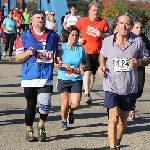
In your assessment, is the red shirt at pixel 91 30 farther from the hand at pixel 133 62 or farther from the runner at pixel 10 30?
the runner at pixel 10 30

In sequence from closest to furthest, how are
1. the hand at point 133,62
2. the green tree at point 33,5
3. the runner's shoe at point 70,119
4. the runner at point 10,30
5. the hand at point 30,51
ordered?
1. the hand at point 133,62
2. the hand at point 30,51
3. the runner's shoe at point 70,119
4. the runner at point 10,30
5. the green tree at point 33,5

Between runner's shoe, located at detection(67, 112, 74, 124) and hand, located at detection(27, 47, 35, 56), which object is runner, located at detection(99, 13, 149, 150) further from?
runner's shoe, located at detection(67, 112, 74, 124)

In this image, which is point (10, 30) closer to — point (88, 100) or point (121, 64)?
point (88, 100)

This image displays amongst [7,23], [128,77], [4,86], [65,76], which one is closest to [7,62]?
[7,23]

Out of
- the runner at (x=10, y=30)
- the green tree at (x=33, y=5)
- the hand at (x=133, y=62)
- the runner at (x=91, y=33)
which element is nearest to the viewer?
the hand at (x=133, y=62)

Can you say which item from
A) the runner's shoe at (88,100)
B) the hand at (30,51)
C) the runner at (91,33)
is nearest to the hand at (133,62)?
the hand at (30,51)

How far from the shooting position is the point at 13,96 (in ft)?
40.3

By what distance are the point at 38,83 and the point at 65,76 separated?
115 centimetres

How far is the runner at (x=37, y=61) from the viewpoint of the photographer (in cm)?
762

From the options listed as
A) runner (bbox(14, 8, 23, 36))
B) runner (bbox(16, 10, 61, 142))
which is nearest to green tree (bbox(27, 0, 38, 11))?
runner (bbox(14, 8, 23, 36))

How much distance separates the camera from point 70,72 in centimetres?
879

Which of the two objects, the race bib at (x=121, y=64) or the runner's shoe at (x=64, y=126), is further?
the runner's shoe at (x=64, y=126)

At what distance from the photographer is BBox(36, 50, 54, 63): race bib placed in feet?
25.1

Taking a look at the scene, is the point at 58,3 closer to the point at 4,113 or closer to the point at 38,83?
the point at 4,113
